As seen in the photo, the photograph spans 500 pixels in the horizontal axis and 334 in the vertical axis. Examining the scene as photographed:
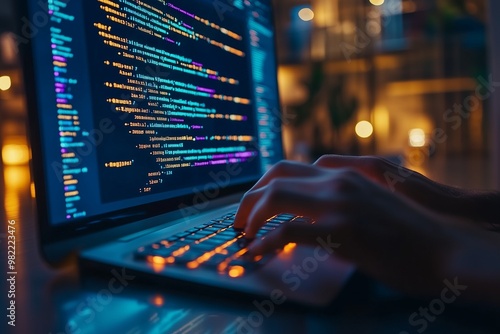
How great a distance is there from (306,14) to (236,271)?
14.8 ft

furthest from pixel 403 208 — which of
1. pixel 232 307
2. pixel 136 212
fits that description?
pixel 136 212

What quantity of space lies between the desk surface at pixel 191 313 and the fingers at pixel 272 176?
0.12 m

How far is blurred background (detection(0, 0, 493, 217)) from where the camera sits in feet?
11.4

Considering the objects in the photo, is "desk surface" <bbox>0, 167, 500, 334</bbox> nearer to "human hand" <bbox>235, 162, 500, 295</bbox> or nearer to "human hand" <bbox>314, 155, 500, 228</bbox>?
"human hand" <bbox>235, 162, 500, 295</bbox>

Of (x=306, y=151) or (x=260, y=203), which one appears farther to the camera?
(x=306, y=151)

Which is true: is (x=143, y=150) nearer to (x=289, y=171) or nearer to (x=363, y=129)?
(x=289, y=171)

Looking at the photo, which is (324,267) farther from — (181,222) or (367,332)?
(181,222)

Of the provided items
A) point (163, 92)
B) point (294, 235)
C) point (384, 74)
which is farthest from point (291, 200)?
point (384, 74)

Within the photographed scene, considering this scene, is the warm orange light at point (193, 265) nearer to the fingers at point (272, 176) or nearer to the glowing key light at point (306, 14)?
the fingers at point (272, 176)

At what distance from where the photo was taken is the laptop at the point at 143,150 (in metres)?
0.36

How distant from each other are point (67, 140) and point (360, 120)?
3.74m

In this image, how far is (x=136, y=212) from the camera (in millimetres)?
478

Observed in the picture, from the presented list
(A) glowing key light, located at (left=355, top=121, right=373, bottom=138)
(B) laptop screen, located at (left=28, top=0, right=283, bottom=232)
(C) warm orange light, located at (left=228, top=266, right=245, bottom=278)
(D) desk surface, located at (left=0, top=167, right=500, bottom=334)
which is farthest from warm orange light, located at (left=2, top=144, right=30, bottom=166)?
(A) glowing key light, located at (left=355, top=121, right=373, bottom=138)

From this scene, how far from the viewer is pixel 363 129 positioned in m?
3.76
